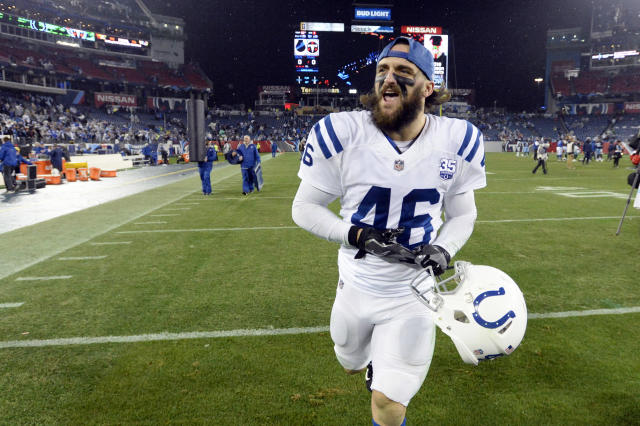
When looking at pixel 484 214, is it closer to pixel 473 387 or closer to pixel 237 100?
pixel 473 387

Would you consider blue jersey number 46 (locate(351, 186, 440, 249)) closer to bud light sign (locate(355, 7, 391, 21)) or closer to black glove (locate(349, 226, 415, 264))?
black glove (locate(349, 226, 415, 264))

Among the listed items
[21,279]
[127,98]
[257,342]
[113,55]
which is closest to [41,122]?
[127,98]

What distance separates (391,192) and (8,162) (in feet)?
52.1

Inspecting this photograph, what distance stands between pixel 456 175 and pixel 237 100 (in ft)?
250

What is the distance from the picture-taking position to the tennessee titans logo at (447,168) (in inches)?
80.8

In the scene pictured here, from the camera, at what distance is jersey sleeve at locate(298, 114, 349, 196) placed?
6.66 ft

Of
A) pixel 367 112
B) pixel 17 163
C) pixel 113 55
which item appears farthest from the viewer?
pixel 113 55

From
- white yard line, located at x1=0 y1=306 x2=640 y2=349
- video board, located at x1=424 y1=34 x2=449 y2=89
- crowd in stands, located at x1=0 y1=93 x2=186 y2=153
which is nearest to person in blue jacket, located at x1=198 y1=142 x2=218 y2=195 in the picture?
white yard line, located at x1=0 y1=306 x2=640 y2=349

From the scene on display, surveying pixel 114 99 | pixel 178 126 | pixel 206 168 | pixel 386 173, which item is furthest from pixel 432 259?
pixel 114 99

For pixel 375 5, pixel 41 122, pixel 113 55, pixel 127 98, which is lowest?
pixel 41 122

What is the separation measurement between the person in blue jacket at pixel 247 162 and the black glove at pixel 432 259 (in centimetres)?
1123

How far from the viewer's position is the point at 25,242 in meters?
7.13

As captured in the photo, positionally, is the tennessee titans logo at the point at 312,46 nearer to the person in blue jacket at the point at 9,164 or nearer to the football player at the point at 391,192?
the person in blue jacket at the point at 9,164

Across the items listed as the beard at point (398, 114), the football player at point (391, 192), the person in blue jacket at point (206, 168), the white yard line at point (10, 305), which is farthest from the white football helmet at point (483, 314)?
the person in blue jacket at point (206, 168)
